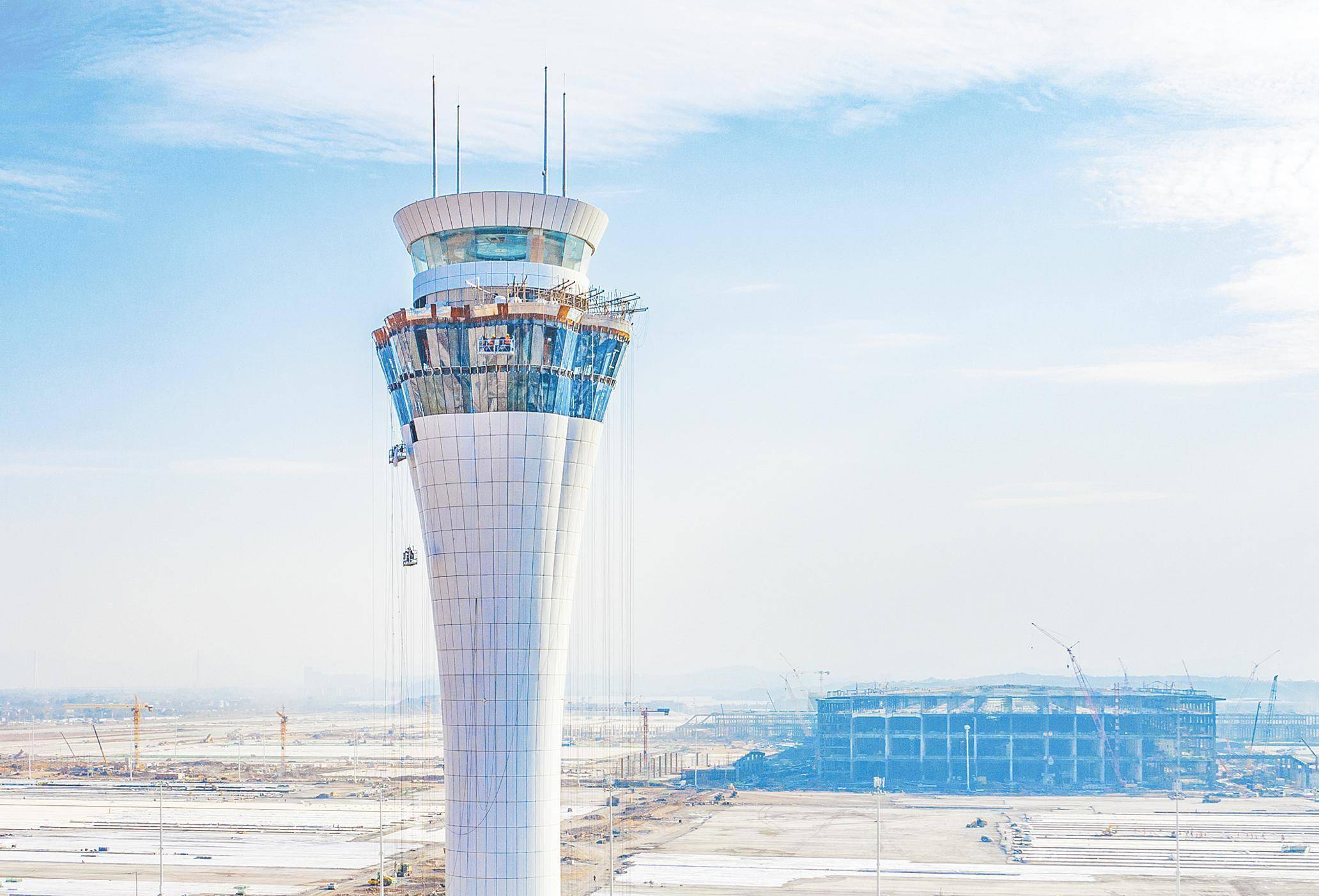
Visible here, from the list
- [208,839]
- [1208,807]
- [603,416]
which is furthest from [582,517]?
[1208,807]

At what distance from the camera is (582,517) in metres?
52.8

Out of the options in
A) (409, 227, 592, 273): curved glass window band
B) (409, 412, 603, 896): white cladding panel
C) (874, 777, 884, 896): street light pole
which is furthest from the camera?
(874, 777, 884, 896): street light pole

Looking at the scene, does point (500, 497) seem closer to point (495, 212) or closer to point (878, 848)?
point (495, 212)

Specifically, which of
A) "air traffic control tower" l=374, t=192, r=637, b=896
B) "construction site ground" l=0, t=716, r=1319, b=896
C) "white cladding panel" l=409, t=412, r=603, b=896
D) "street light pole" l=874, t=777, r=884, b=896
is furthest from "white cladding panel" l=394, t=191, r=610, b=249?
"construction site ground" l=0, t=716, r=1319, b=896

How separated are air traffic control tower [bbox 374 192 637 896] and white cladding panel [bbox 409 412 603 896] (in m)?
0.05

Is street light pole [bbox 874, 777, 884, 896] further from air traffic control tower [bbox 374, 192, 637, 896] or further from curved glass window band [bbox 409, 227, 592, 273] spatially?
curved glass window band [bbox 409, 227, 592, 273]

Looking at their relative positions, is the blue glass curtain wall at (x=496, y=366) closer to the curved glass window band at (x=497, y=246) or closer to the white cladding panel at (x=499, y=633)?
the white cladding panel at (x=499, y=633)

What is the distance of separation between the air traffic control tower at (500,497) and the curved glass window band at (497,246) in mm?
55

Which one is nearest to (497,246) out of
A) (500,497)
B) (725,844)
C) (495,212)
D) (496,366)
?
(495,212)

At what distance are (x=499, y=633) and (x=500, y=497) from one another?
5.08 m

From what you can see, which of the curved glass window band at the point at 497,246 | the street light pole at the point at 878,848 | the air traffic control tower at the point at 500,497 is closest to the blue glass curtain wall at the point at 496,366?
the air traffic control tower at the point at 500,497

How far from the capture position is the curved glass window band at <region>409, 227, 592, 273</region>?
5175 cm

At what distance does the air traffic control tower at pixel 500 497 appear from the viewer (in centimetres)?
5078

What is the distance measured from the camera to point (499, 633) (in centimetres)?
5072
